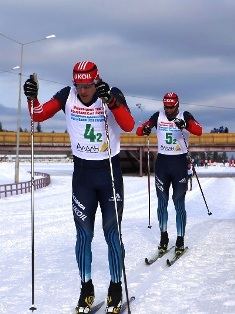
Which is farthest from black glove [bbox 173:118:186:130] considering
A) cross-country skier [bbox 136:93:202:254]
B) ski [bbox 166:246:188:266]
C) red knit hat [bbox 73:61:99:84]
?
red knit hat [bbox 73:61:99:84]

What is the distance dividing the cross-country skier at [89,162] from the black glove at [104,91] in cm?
23

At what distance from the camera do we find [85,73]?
4.66 meters

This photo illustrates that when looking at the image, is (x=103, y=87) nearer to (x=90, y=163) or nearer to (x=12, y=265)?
(x=90, y=163)

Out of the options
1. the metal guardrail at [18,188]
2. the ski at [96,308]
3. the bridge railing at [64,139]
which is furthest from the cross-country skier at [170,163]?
the bridge railing at [64,139]

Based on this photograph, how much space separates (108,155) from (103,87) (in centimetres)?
75

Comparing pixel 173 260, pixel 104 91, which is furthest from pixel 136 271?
pixel 104 91

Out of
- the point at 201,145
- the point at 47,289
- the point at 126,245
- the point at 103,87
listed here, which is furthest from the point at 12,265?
the point at 201,145

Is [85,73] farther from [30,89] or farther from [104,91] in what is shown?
[30,89]

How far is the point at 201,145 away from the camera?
53.9 metres

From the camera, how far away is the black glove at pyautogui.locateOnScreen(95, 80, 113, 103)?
14.6ft

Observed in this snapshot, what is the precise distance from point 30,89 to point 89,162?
95 centimetres

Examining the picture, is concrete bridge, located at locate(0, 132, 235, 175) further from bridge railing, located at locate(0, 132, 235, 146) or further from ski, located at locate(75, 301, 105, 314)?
ski, located at locate(75, 301, 105, 314)

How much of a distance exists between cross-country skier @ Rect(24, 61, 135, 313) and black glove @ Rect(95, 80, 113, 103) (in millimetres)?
226

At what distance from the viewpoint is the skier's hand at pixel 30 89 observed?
186 inches
